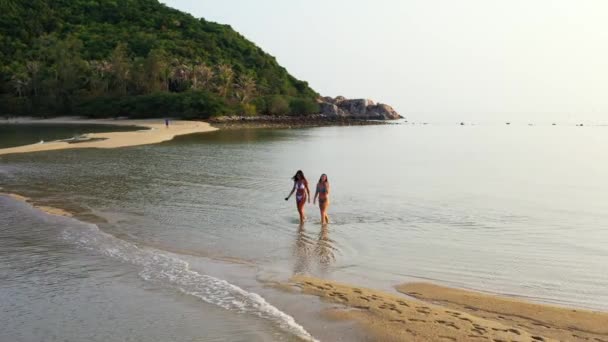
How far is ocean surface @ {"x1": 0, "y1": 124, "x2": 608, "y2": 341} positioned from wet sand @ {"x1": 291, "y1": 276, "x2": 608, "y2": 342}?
19.7 inches

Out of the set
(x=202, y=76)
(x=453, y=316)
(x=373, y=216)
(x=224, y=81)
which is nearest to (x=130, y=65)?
(x=202, y=76)

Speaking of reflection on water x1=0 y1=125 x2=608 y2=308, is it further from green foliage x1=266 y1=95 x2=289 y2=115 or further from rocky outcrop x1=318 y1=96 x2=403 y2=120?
rocky outcrop x1=318 y1=96 x2=403 y2=120

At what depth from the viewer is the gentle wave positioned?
8.21 metres

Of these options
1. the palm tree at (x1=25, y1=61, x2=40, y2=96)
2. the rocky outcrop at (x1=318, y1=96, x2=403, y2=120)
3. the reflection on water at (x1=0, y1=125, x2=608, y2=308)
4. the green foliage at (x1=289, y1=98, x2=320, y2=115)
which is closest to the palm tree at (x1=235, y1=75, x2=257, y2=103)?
the green foliage at (x1=289, y1=98, x2=320, y2=115)

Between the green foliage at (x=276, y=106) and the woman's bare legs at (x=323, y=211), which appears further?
the green foliage at (x=276, y=106)

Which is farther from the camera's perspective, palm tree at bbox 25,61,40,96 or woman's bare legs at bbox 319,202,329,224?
palm tree at bbox 25,61,40,96

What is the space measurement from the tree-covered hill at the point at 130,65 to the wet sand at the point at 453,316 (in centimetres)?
9457

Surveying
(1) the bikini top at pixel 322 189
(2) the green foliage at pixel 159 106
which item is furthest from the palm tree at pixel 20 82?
(1) the bikini top at pixel 322 189

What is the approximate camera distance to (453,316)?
7.99 m

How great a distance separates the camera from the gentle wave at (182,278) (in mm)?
8211

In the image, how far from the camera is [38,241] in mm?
12719

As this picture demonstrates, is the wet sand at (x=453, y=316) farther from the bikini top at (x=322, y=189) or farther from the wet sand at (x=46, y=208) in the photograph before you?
the wet sand at (x=46, y=208)

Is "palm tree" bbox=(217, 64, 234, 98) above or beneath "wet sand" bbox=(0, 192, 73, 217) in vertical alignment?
above

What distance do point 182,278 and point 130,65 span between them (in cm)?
11582
